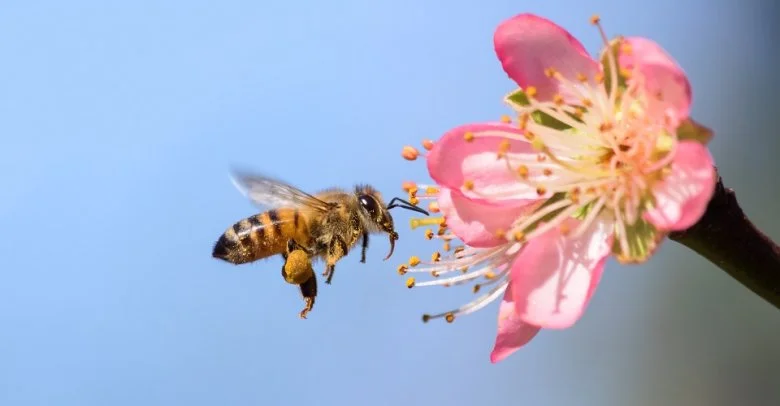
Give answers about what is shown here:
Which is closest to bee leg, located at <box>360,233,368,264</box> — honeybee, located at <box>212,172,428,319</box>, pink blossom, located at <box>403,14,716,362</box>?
honeybee, located at <box>212,172,428,319</box>

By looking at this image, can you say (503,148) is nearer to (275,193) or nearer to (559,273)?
(559,273)

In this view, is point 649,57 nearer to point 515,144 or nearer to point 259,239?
point 515,144

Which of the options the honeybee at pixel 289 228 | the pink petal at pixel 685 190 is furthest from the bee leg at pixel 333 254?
the pink petal at pixel 685 190

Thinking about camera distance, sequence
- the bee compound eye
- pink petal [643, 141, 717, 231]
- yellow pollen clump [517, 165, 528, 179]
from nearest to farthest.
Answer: pink petal [643, 141, 717, 231] < yellow pollen clump [517, 165, 528, 179] < the bee compound eye

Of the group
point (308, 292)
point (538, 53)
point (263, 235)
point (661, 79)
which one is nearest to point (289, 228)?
point (263, 235)

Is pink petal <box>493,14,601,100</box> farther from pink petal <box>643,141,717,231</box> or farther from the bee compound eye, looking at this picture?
the bee compound eye
